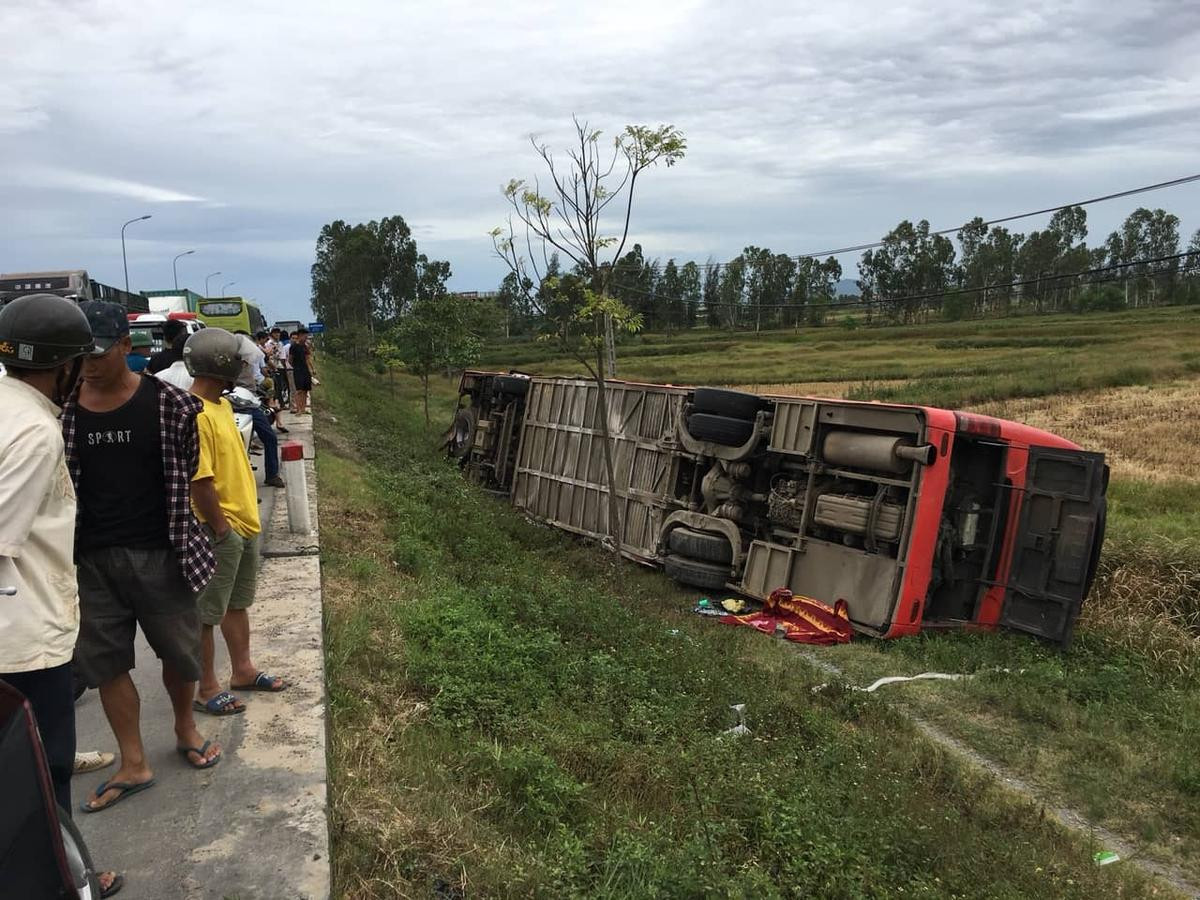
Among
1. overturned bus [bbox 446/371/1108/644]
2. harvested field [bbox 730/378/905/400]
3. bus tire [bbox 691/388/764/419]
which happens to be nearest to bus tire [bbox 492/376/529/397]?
overturned bus [bbox 446/371/1108/644]

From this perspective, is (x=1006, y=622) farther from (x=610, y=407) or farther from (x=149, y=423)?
(x=149, y=423)

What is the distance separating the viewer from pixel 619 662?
5.79m

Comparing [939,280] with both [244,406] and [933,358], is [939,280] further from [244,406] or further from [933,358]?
[244,406]

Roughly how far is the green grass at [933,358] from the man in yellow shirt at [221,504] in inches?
290

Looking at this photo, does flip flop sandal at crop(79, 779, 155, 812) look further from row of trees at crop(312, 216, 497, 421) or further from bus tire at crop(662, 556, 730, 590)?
row of trees at crop(312, 216, 497, 421)

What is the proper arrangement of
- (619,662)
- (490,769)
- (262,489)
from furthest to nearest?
(262,489) < (619,662) < (490,769)

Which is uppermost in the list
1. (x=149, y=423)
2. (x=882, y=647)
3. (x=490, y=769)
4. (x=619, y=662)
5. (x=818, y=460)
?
(x=149, y=423)

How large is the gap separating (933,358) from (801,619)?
112ft

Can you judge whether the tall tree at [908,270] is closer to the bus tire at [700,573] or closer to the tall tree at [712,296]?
the tall tree at [712,296]

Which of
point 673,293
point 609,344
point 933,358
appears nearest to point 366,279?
point 673,293

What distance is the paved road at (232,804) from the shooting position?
273 cm

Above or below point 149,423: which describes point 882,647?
below

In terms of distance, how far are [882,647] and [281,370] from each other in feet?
36.2

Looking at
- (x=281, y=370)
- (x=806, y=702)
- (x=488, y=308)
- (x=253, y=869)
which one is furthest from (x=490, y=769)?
(x=488, y=308)
